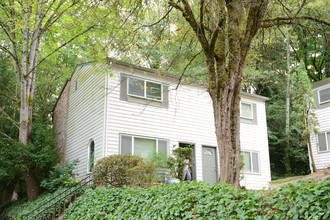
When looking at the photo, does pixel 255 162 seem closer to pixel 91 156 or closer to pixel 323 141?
pixel 323 141

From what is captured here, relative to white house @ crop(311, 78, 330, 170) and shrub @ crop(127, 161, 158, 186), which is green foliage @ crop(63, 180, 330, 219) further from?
white house @ crop(311, 78, 330, 170)

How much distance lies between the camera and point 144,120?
13.4m

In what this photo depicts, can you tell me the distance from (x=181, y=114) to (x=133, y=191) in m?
7.22

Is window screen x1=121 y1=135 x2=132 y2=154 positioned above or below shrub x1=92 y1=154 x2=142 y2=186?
above

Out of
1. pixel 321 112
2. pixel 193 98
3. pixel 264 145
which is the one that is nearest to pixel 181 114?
pixel 193 98

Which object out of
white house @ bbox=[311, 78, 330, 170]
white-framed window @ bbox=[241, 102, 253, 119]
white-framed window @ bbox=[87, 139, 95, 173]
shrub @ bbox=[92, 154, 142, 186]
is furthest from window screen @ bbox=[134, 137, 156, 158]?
white house @ bbox=[311, 78, 330, 170]

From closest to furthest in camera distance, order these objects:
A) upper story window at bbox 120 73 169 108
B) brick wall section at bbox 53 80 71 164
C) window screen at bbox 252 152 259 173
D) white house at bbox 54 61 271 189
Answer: white house at bbox 54 61 271 189, upper story window at bbox 120 73 169 108, window screen at bbox 252 152 259 173, brick wall section at bbox 53 80 71 164

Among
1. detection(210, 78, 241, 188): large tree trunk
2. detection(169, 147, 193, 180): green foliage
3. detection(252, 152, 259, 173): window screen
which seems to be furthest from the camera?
detection(252, 152, 259, 173): window screen

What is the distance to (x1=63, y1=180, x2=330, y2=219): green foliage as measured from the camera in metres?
3.94

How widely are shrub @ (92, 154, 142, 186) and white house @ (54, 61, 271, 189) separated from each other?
5.46ft

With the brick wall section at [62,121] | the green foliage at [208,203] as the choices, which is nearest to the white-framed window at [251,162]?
the green foliage at [208,203]

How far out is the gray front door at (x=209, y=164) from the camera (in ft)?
47.8

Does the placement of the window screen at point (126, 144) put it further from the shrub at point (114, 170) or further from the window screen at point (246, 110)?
the window screen at point (246, 110)

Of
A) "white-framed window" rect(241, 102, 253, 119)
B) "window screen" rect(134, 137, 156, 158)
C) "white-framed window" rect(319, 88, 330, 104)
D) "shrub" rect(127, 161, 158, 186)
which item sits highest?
"white-framed window" rect(319, 88, 330, 104)
